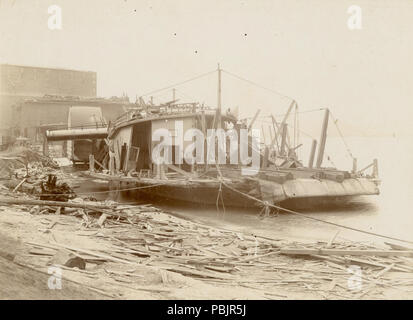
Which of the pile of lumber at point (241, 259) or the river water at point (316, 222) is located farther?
the river water at point (316, 222)

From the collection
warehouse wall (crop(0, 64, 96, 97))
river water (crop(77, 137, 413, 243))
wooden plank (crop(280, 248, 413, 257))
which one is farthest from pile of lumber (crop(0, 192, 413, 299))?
warehouse wall (crop(0, 64, 96, 97))

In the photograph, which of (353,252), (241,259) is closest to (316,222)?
(353,252)

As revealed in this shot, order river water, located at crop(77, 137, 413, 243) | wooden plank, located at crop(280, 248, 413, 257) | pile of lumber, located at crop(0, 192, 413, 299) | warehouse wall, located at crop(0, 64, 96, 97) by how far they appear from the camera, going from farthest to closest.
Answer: warehouse wall, located at crop(0, 64, 96, 97)
river water, located at crop(77, 137, 413, 243)
wooden plank, located at crop(280, 248, 413, 257)
pile of lumber, located at crop(0, 192, 413, 299)

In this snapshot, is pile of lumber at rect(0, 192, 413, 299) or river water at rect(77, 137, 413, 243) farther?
river water at rect(77, 137, 413, 243)

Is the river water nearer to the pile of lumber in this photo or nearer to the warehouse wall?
the pile of lumber

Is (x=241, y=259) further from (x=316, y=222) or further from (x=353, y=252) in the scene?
(x=316, y=222)

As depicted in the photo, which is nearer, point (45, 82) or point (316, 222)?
point (316, 222)

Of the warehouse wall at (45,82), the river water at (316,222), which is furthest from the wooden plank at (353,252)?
the warehouse wall at (45,82)

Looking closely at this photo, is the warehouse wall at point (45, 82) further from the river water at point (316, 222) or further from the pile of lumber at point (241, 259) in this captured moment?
the pile of lumber at point (241, 259)

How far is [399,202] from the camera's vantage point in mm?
24812

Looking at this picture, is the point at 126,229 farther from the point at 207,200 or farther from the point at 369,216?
the point at 369,216

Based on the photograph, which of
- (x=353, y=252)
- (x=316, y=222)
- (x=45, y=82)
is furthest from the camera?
(x=45, y=82)

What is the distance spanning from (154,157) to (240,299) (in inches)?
581
